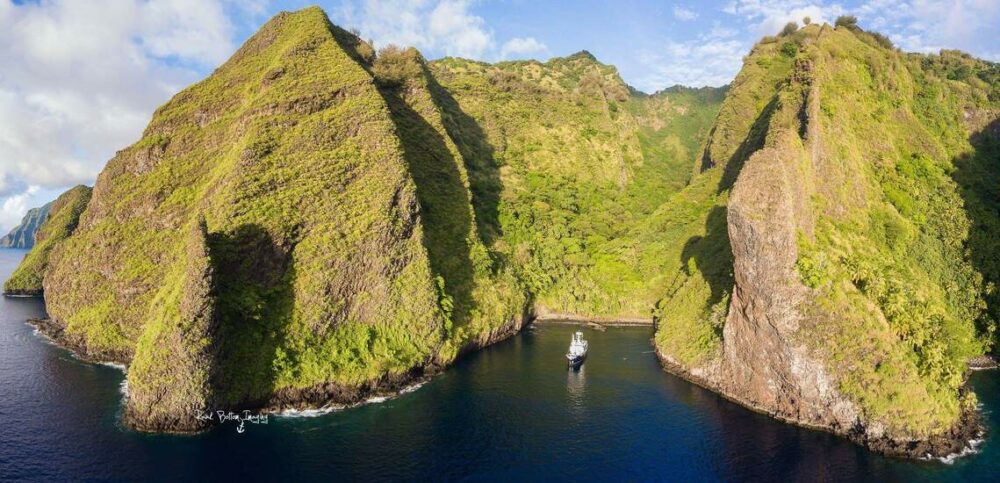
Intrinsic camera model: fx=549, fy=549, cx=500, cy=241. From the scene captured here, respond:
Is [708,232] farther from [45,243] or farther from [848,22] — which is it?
[45,243]

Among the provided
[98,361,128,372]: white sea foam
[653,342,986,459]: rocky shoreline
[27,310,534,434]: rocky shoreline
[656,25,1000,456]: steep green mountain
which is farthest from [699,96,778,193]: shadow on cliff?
[98,361,128,372]: white sea foam

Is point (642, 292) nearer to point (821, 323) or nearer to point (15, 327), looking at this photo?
point (821, 323)

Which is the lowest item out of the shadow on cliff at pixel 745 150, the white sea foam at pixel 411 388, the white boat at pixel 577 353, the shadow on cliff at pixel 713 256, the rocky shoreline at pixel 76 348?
the white sea foam at pixel 411 388

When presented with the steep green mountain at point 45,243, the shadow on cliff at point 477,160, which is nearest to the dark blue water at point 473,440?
the shadow on cliff at point 477,160

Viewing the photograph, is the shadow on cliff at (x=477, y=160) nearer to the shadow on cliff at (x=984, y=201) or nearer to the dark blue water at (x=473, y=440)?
the dark blue water at (x=473, y=440)

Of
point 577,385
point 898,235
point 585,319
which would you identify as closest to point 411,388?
point 577,385
